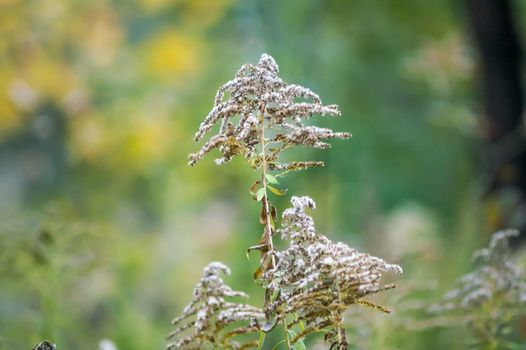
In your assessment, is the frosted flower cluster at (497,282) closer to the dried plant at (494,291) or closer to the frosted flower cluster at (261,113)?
the dried plant at (494,291)

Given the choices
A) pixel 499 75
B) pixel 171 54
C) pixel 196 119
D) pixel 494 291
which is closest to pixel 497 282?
pixel 494 291

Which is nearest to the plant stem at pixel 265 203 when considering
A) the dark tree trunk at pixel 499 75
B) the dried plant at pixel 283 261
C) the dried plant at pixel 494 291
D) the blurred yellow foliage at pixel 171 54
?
the dried plant at pixel 283 261

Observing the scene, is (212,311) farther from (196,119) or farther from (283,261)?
(196,119)

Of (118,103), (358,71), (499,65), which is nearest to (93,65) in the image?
(118,103)

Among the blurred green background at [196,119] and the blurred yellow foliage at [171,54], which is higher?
the blurred yellow foliage at [171,54]

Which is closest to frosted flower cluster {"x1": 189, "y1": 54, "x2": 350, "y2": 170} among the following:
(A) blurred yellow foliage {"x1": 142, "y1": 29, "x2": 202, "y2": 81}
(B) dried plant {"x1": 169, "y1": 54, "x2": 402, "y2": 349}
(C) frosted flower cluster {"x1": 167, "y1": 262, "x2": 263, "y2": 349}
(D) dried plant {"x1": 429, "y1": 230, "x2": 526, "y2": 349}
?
(B) dried plant {"x1": 169, "y1": 54, "x2": 402, "y2": 349}

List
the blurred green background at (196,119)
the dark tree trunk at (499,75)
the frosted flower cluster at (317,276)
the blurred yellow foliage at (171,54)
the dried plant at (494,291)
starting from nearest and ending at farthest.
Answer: the frosted flower cluster at (317,276) < the dried plant at (494,291) < the dark tree trunk at (499,75) < the blurred green background at (196,119) < the blurred yellow foliage at (171,54)

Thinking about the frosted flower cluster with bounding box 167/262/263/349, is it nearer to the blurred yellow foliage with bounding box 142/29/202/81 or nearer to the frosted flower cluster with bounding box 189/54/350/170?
the frosted flower cluster with bounding box 189/54/350/170
